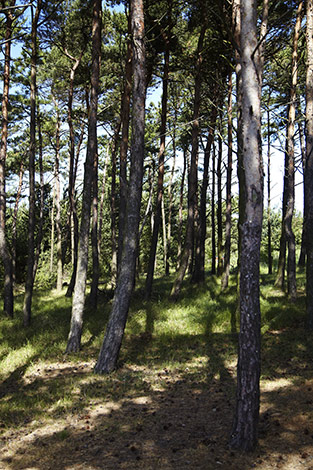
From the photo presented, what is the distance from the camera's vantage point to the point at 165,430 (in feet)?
18.0

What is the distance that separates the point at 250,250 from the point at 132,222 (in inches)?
163

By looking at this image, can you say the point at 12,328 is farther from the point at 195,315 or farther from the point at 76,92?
the point at 76,92

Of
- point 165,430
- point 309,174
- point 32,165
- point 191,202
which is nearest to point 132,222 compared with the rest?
point 165,430

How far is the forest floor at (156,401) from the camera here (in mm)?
4773

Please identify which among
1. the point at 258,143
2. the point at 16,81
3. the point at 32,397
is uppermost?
the point at 16,81

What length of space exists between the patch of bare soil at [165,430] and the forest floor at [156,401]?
0.02 meters

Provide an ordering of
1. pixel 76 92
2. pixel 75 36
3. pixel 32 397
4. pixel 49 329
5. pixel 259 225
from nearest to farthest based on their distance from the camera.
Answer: pixel 259 225 < pixel 32 397 < pixel 49 329 < pixel 75 36 < pixel 76 92

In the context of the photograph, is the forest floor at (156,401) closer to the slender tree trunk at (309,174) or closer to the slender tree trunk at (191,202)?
the slender tree trunk at (309,174)

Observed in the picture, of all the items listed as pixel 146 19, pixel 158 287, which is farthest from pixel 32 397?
pixel 146 19

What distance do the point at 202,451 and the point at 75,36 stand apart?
17.0 metres

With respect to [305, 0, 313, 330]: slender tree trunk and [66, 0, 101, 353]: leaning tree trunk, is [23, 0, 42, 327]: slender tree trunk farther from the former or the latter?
[305, 0, 313, 330]: slender tree trunk

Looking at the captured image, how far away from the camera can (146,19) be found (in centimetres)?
1423

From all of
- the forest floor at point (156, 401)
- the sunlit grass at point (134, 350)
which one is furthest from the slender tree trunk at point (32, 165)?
the forest floor at point (156, 401)

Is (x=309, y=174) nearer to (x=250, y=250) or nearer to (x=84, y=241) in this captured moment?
(x=250, y=250)
